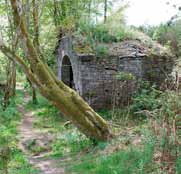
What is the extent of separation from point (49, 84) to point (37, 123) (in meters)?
4.45

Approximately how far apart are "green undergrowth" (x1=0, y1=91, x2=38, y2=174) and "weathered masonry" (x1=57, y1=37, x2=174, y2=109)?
238 cm

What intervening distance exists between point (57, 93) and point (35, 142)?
1.88m

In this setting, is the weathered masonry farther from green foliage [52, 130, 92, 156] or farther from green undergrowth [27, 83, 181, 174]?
green foliage [52, 130, 92, 156]

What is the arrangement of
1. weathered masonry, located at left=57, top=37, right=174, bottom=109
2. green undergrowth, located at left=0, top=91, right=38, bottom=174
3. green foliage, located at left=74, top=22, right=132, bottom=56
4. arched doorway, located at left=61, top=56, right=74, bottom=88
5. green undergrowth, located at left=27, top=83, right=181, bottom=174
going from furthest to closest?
arched doorway, located at left=61, top=56, right=74, bottom=88, green foliage, located at left=74, top=22, right=132, bottom=56, weathered masonry, located at left=57, top=37, right=174, bottom=109, green undergrowth, located at left=0, top=91, right=38, bottom=174, green undergrowth, located at left=27, top=83, right=181, bottom=174

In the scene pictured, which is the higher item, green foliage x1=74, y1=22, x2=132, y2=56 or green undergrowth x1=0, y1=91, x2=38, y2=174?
green foliage x1=74, y1=22, x2=132, y2=56

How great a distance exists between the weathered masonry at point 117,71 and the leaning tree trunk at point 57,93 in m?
4.40

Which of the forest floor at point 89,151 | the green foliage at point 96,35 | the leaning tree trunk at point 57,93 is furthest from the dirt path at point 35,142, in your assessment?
the green foliage at point 96,35

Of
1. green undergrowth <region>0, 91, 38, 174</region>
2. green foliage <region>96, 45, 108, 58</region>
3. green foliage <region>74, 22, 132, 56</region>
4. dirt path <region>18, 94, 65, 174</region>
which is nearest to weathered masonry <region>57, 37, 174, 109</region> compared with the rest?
green foliage <region>96, 45, 108, 58</region>

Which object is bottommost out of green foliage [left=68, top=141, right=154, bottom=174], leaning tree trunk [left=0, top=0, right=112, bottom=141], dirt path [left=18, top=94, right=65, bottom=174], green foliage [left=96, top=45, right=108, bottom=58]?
dirt path [left=18, top=94, right=65, bottom=174]

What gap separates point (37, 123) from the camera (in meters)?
11.4

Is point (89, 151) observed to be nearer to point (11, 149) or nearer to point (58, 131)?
point (11, 149)

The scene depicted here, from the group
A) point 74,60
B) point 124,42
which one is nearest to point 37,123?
point 74,60

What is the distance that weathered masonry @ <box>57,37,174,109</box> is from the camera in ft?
39.4

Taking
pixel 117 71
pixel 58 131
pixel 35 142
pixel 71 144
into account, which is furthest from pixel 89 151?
pixel 117 71
